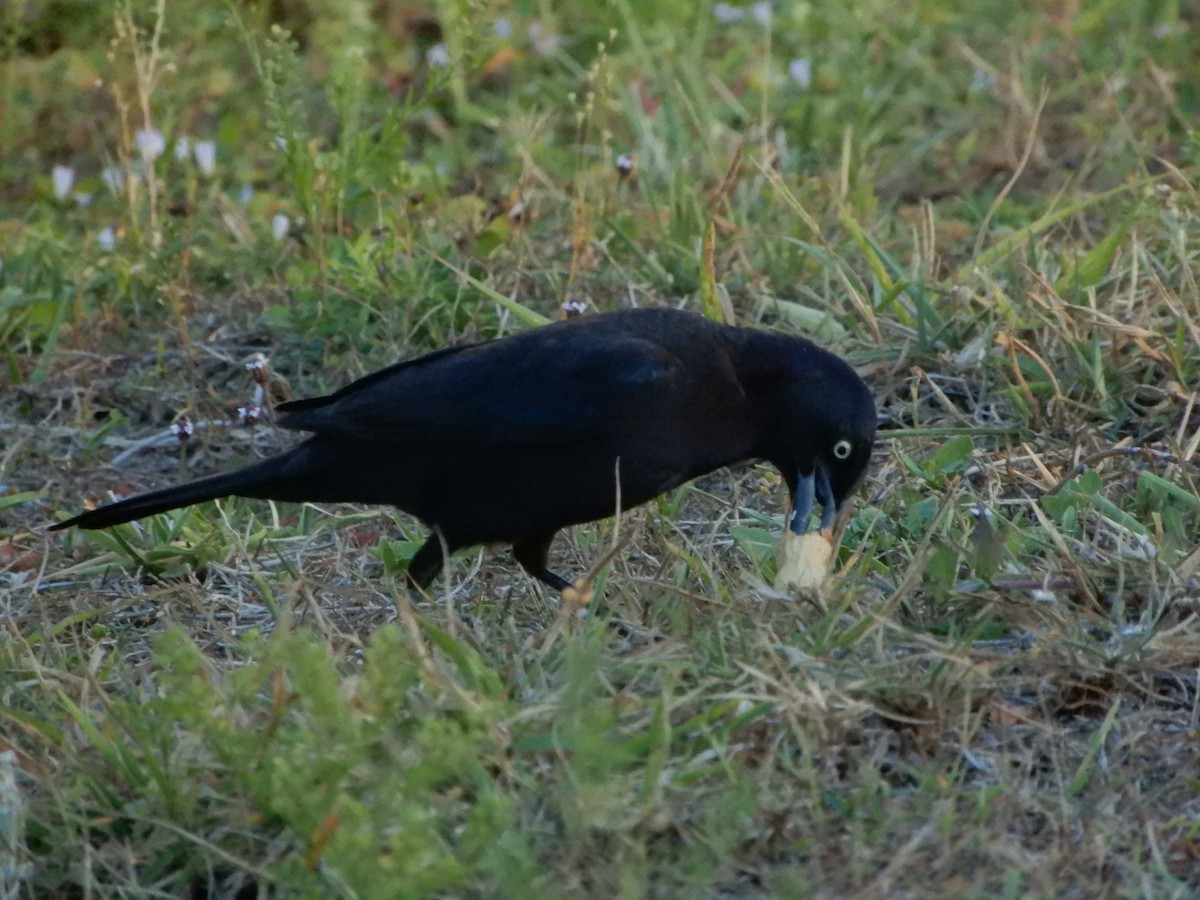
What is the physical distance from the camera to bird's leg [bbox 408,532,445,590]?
4016mm

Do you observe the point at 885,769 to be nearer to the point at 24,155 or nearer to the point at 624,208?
the point at 624,208

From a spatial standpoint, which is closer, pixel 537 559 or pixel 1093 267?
pixel 537 559

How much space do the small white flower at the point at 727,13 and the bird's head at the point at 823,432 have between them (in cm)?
412

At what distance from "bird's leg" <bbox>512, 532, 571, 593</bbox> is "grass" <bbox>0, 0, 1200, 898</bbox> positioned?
88 mm

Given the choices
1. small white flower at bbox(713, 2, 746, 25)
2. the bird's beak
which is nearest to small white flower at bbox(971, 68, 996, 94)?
small white flower at bbox(713, 2, 746, 25)

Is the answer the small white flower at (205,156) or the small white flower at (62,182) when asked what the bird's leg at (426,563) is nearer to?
the small white flower at (205,156)

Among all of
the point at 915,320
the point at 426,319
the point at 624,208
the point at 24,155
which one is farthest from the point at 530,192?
the point at 24,155

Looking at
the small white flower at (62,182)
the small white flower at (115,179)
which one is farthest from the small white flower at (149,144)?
the small white flower at (62,182)

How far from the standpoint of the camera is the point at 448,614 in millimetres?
3160

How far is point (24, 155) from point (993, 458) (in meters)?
4.61

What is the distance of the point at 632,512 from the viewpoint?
4332mm

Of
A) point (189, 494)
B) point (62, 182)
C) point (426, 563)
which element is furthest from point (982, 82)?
point (189, 494)

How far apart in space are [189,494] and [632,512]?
3.40 ft

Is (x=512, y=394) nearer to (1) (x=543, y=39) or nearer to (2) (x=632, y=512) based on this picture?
(2) (x=632, y=512)
